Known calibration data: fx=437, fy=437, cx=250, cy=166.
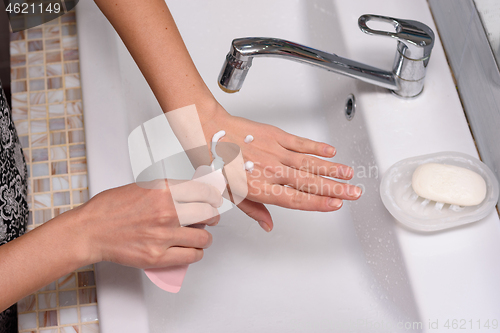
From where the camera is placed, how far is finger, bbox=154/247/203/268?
21.6 inches

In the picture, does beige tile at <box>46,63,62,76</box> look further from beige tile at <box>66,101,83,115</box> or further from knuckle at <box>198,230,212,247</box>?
knuckle at <box>198,230,212,247</box>

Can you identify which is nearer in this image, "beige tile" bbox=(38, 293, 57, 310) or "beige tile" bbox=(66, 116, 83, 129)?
"beige tile" bbox=(38, 293, 57, 310)

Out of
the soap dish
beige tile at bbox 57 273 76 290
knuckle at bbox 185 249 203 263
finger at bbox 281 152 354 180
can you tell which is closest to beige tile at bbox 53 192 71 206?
beige tile at bbox 57 273 76 290

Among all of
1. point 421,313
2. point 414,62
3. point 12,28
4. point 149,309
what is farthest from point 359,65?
point 12,28

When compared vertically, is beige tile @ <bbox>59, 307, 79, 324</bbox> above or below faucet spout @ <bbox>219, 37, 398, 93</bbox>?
below

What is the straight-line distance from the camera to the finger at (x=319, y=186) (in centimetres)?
57

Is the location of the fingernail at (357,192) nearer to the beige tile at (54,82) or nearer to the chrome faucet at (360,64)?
the chrome faucet at (360,64)

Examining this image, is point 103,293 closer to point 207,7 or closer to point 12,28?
point 12,28

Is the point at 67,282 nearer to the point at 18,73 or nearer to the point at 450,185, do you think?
the point at 18,73

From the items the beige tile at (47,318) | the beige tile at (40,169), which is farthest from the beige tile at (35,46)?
the beige tile at (47,318)

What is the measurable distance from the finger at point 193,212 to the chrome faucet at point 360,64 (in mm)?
169

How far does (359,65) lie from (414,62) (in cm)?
8

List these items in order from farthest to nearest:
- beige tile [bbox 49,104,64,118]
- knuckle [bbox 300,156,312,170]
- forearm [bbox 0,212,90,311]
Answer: beige tile [bbox 49,104,64,118] < knuckle [bbox 300,156,312,170] < forearm [bbox 0,212,90,311]

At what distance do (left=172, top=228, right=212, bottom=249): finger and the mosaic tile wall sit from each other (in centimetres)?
Result: 15
